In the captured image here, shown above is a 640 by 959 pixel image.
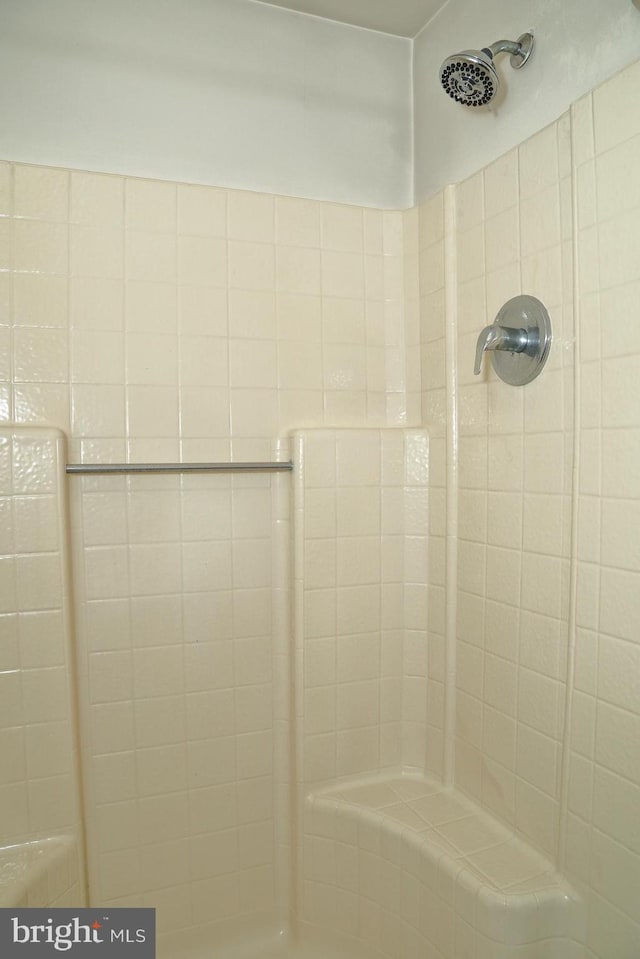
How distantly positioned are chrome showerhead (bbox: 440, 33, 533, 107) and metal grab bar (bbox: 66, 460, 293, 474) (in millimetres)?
876

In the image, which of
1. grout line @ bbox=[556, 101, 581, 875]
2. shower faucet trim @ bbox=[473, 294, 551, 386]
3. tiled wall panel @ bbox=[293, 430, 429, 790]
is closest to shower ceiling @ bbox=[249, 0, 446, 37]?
grout line @ bbox=[556, 101, 581, 875]

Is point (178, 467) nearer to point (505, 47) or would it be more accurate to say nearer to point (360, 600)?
point (360, 600)

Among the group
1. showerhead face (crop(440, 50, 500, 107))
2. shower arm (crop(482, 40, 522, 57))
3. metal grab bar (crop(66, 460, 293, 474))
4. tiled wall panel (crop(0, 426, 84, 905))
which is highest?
shower arm (crop(482, 40, 522, 57))

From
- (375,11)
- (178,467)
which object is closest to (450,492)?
(178,467)

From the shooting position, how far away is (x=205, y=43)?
4.65ft

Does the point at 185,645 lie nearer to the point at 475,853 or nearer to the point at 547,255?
the point at 475,853

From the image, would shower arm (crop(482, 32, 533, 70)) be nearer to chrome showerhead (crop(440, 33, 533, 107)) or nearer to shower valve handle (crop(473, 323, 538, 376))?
chrome showerhead (crop(440, 33, 533, 107))

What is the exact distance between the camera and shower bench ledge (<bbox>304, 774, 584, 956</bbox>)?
3.59ft

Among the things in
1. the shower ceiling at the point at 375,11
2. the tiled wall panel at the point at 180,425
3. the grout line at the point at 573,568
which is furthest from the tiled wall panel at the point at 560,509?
the shower ceiling at the point at 375,11

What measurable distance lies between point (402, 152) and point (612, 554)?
1.20 meters

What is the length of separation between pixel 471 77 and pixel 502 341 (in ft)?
1.73

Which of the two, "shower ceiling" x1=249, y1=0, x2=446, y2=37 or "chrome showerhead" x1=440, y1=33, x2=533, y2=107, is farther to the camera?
"shower ceiling" x1=249, y1=0, x2=446, y2=37

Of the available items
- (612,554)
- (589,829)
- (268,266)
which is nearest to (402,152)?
(268,266)

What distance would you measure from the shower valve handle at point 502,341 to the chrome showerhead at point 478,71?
48cm
